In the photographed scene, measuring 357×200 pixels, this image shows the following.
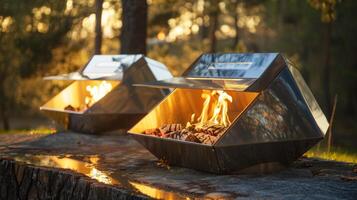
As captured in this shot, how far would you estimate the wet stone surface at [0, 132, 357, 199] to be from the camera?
507cm

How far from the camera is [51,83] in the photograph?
824 inches

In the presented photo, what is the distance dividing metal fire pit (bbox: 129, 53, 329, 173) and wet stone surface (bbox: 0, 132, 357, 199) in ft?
0.52

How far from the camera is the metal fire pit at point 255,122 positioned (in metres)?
5.82

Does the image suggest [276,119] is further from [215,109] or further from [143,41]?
[143,41]

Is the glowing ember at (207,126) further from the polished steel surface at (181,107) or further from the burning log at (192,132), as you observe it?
the polished steel surface at (181,107)

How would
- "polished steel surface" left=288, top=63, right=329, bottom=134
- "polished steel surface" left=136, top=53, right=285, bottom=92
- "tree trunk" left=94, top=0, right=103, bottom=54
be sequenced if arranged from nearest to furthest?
1. "polished steel surface" left=136, top=53, right=285, bottom=92
2. "polished steel surface" left=288, top=63, right=329, bottom=134
3. "tree trunk" left=94, top=0, right=103, bottom=54

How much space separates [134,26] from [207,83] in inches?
204

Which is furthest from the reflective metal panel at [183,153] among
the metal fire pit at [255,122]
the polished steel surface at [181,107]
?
the polished steel surface at [181,107]

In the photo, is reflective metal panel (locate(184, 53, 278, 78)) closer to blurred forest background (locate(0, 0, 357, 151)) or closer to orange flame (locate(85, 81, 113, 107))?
orange flame (locate(85, 81, 113, 107))

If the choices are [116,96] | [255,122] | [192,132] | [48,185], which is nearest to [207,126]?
[192,132]

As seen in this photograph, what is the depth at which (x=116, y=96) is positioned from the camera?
29.5 feet

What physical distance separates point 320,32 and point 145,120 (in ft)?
67.4

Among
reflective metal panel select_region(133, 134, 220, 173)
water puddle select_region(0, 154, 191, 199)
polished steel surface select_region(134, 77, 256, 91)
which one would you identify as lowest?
water puddle select_region(0, 154, 191, 199)

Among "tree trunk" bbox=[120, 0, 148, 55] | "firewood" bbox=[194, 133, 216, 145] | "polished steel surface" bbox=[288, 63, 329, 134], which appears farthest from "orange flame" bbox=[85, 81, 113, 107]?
"polished steel surface" bbox=[288, 63, 329, 134]
